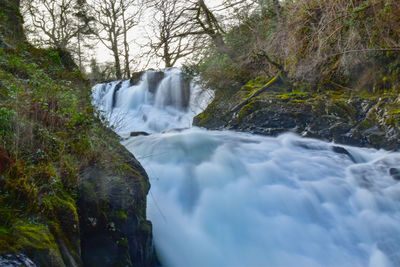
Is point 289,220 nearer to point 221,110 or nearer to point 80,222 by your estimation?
point 80,222

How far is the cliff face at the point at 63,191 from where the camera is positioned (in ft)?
5.55

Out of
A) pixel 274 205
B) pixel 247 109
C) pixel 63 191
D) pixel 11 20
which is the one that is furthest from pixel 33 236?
pixel 11 20

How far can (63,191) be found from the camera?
221 centimetres

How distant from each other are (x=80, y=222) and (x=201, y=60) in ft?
27.6

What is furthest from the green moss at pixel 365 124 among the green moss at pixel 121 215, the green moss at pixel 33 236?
the green moss at pixel 33 236

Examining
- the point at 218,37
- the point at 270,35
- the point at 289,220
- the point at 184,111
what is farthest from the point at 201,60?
the point at 289,220

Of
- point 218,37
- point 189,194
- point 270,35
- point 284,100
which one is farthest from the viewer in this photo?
point 218,37

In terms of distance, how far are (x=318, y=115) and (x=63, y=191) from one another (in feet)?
18.9

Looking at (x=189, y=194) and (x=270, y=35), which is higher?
(x=270, y=35)

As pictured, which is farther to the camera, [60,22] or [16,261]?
[60,22]

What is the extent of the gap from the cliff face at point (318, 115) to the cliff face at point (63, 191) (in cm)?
448

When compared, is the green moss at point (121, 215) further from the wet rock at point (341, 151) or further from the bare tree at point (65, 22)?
the bare tree at point (65, 22)

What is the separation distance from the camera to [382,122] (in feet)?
17.3

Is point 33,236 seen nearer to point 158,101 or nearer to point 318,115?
point 318,115
